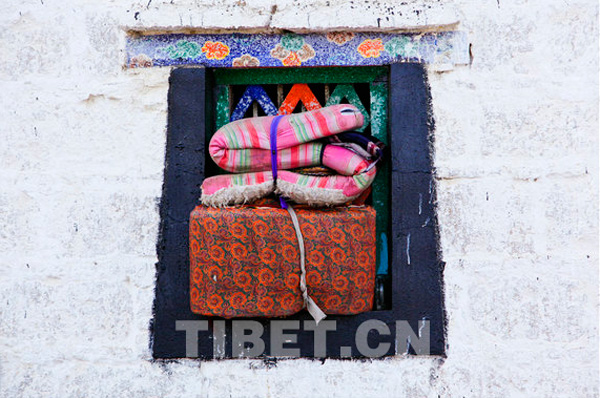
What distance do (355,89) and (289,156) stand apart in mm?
426

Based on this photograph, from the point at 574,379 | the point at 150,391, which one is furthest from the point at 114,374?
the point at 574,379

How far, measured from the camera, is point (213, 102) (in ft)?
7.84

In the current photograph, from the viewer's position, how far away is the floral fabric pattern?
2.12 metres

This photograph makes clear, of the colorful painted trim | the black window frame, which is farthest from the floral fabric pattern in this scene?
the colorful painted trim

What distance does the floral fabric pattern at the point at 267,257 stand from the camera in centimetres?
212

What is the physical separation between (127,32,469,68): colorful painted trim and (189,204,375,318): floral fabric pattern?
0.55 m

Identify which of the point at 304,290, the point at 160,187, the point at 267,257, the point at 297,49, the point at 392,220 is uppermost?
the point at 297,49

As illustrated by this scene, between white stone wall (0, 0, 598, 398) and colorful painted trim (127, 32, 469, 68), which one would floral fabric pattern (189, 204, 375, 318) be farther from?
colorful painted trim (127, 32, 469, 68)

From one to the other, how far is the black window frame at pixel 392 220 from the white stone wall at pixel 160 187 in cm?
4

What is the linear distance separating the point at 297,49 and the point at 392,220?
2.24 feet

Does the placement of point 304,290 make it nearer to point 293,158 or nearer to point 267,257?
point 267,257

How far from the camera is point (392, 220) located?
2.27 meters

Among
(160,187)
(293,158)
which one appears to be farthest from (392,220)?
(160,187)

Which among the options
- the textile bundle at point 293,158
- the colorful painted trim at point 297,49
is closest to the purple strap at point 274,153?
the textile bundle at point 293,158
